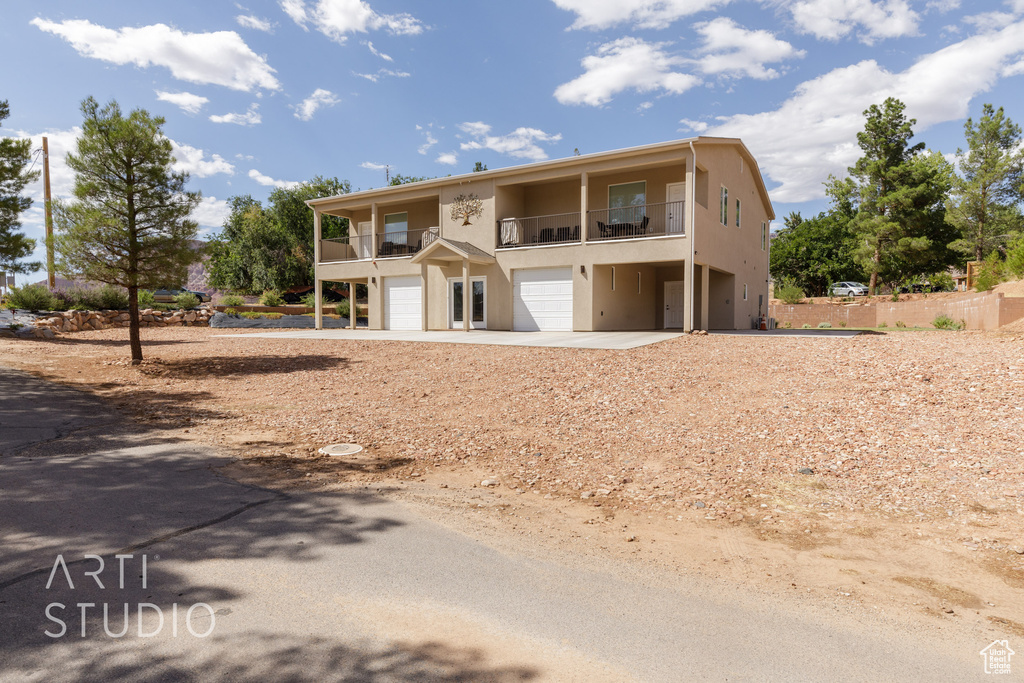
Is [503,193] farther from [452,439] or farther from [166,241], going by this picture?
[452,439]

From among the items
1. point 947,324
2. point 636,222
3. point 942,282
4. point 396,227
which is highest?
point 396,227

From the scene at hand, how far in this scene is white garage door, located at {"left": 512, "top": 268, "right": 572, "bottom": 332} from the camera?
19.5 meters

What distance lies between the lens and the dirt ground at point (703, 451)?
140 inches

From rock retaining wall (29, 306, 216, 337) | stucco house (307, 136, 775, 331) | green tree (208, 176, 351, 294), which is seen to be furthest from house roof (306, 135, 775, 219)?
green tree (208, 176, 351, 294)

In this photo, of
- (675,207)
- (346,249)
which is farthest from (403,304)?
(675,207)

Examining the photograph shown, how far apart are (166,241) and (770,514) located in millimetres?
13138

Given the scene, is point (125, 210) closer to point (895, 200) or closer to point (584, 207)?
point (584, 207)

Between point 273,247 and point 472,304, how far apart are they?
24.6 metres

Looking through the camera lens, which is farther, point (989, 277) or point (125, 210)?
point (989, 277)

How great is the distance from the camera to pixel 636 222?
768 inches

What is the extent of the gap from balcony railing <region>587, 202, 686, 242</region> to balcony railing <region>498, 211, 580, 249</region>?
0.65 m

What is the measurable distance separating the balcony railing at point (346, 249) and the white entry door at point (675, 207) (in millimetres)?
13348

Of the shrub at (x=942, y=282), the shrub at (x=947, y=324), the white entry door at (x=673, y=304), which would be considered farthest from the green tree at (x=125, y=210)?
the shrub at (x=942, y=282)

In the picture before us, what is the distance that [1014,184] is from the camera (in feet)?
127
